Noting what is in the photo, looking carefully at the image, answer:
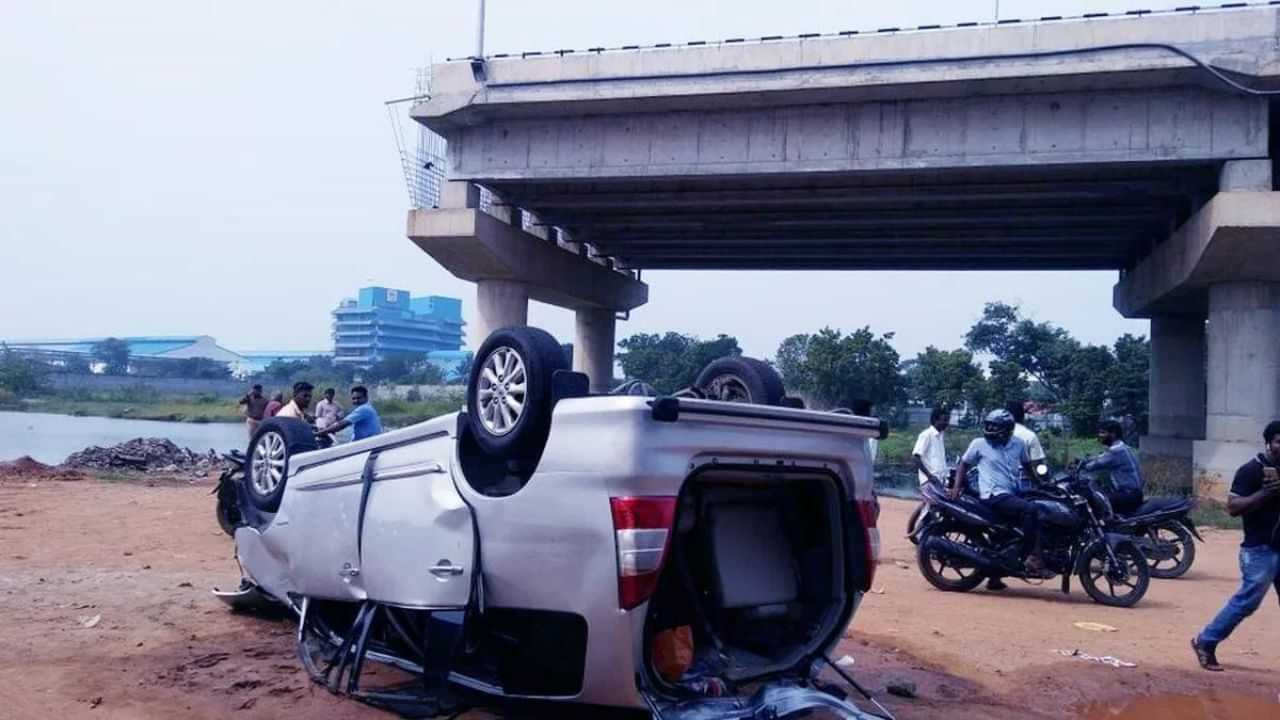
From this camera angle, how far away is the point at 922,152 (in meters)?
21.5

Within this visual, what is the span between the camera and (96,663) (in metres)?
6.64

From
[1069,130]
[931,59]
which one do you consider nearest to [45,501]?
[931,59]

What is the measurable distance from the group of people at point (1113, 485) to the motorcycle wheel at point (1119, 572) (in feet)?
1.45

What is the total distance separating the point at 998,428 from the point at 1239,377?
14643mm

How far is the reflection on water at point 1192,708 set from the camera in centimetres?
652

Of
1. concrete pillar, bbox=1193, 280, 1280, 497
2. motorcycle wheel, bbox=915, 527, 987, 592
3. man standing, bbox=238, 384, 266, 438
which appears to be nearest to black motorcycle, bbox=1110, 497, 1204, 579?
motorcycle wheel, bbox=915, 527, 987, 592

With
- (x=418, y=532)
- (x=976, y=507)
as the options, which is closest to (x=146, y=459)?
(x=976, y=507)

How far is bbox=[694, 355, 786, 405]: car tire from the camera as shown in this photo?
6.15 metres

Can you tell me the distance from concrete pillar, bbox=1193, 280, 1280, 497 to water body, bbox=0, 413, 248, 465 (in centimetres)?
1981

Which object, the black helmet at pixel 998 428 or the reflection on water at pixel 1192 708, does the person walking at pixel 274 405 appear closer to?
the black helmet at pixel 998 428

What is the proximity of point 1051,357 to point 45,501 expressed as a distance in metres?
29.7

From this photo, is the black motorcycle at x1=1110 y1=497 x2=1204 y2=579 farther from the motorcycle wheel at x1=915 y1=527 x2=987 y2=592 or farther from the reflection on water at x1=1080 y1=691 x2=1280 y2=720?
the reflection on water at x1=1080 y1=691 x2=1280 y2=720

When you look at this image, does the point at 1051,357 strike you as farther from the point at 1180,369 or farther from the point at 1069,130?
the point at 1069,130

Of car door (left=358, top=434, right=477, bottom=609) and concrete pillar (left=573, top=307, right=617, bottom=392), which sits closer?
car door (left=358, top=434, right=477, bottom=609)
